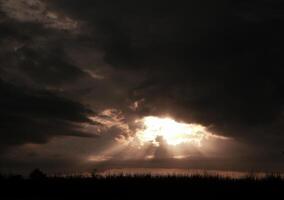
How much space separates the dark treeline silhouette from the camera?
22.8 m

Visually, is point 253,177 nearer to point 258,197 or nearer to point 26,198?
point 258,197

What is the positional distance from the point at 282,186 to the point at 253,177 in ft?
7.34

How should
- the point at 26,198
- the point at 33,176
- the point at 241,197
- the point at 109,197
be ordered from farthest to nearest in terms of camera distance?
the point at 33,176
the point at 26,198
the point at 109,197
the point at 241,197

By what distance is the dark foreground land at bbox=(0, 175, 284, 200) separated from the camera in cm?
2281

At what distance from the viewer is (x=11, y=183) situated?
28.3 m

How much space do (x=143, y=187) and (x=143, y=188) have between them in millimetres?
188

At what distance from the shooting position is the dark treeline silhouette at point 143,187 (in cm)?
2284

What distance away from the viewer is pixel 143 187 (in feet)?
81.4

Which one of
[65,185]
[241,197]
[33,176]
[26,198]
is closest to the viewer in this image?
[241,197]

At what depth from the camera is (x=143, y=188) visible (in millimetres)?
24609

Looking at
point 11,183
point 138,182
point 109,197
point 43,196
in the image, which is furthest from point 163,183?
point 11,183

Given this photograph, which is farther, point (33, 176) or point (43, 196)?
point (33, 176)

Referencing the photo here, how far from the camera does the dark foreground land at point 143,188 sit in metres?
22.8

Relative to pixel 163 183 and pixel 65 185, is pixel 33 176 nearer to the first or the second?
pixel 65 185
